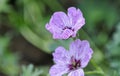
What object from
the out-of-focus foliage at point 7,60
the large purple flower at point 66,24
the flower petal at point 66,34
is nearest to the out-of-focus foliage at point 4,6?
the out-of-focus foliage at point 7,60

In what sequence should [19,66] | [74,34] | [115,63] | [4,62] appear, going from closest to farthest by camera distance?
[74,34], [115,63], [4,62], [19,66]

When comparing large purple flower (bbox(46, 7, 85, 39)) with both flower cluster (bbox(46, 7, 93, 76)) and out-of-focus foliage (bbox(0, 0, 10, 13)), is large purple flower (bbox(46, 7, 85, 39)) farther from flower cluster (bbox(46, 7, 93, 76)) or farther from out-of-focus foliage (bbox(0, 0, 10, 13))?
out-of-focus foliage (bbox(0, 0, 10, 13))

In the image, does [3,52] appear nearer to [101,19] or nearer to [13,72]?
[13,72]

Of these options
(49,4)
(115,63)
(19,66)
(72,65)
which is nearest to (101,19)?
(49,4)

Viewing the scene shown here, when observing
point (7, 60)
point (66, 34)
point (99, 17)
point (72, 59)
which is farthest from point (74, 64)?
point (99, 17)

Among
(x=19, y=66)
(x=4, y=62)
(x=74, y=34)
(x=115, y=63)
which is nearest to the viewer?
(x=74, y=34)

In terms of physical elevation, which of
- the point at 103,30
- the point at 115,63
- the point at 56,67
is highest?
the point at 103,30

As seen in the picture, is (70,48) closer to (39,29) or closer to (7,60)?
(7,60)
